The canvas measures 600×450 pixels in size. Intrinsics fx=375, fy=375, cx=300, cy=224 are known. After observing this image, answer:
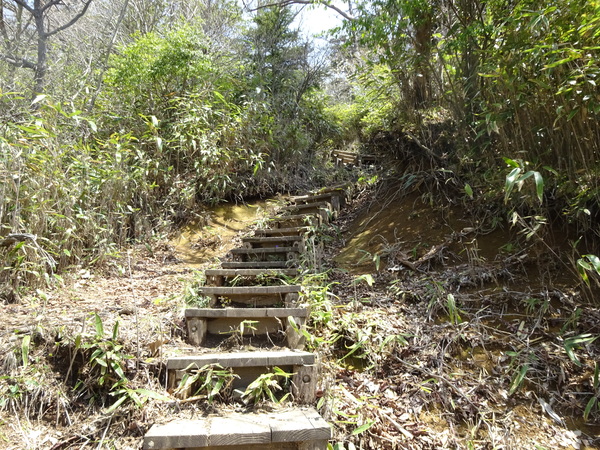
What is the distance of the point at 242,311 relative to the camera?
8.45 feet

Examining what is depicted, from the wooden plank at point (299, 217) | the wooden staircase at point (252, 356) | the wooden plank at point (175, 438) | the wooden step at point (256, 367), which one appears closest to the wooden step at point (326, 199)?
the wooden plank at point (299, 217)

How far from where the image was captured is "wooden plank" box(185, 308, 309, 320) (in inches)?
99.0

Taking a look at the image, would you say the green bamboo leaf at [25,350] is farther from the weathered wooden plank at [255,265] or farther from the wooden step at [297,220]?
the wooden step at [297,220]

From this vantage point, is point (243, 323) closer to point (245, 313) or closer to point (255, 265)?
point (245, 313)

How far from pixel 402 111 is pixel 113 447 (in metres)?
4.44

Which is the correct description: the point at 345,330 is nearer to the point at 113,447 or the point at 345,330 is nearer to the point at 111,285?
the point at 113,447

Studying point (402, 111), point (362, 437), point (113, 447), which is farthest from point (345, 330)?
point (402, 111)

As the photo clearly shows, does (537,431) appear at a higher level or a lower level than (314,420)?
lower

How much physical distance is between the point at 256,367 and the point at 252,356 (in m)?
0.06

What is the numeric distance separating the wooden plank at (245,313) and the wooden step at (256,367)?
16.7 inches

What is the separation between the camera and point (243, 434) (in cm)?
159

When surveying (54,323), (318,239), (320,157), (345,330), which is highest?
(320,157)

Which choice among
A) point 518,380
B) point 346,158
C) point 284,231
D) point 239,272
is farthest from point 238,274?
point 346,158

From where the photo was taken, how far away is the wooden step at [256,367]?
2.00m
